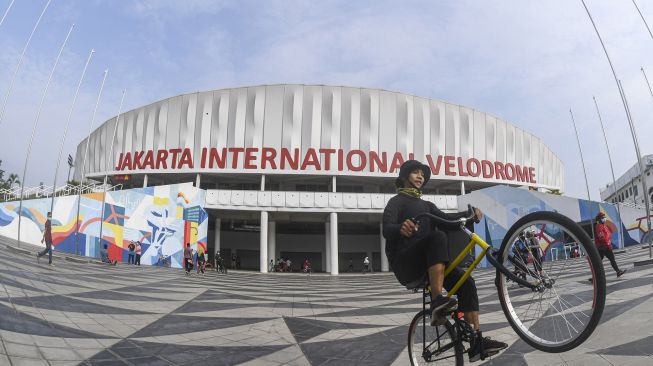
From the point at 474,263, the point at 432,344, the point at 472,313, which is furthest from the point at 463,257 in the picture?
the point at 432,344

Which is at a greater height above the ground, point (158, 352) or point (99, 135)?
point (99, 135)

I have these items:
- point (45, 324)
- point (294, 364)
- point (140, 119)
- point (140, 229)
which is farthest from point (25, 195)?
point (140, 119)

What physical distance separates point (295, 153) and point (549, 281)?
32.5m

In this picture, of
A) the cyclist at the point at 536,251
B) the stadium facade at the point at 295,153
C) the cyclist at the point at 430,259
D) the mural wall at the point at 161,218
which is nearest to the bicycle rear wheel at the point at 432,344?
the cyclist at the point at 430,259

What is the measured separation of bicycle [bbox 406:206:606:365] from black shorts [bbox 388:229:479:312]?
0.20 ft

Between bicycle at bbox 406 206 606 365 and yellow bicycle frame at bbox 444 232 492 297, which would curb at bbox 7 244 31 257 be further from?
yellow bicycle frame at bbox 444 232 492 297

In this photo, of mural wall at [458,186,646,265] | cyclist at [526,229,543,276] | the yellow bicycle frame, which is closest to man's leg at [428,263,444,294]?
the yellow bicycle frame

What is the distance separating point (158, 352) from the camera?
8.35ft

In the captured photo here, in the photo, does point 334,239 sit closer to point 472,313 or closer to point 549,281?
point 472,313

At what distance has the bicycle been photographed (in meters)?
2.11

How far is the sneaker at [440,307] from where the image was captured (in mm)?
2527

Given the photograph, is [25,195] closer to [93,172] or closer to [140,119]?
[140,119]

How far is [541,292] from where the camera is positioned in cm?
245

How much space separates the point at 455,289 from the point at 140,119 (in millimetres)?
41468
